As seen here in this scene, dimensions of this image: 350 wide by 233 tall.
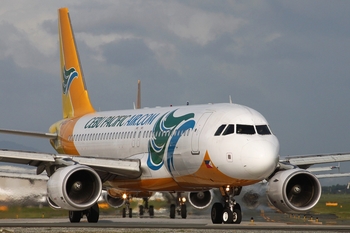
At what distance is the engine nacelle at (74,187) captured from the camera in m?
29.5

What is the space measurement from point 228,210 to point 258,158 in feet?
8.10

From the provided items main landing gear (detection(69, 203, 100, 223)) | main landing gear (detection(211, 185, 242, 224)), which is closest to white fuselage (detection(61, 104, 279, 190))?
main landing gear (detection(211, 185, 242, 224))

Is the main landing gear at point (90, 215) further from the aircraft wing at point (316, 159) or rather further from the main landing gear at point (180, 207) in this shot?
the aircraft wing at point (316, 159)

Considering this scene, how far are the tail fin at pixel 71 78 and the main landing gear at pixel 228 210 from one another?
1353 centimetres

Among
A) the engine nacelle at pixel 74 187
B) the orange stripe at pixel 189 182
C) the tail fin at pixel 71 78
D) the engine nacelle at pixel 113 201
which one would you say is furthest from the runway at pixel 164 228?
the engine nacelle at pixel 113 201

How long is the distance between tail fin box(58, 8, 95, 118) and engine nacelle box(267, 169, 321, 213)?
14350 mm

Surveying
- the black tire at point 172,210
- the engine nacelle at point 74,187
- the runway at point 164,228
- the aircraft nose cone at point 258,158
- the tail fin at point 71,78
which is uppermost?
the tail fin at point 71,78

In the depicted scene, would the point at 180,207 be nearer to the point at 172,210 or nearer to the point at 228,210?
the point at 172,210

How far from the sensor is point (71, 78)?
1732 inches

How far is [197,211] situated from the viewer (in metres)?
42.2

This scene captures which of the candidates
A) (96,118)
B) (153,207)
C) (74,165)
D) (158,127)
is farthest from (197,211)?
(74,165)

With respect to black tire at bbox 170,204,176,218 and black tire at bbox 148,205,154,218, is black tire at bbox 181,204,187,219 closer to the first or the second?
black tire at bbox 170,204,176,218

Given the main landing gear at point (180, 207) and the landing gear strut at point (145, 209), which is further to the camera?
the landing gear strut at point (145, 209)

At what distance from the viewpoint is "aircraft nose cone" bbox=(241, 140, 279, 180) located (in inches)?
1094
